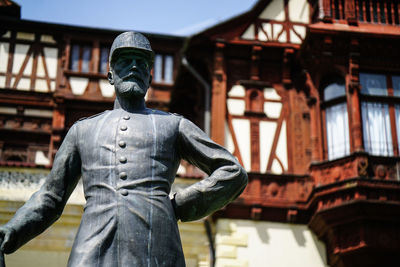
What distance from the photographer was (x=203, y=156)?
4.59 meters

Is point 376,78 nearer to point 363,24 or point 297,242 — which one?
point 363,24

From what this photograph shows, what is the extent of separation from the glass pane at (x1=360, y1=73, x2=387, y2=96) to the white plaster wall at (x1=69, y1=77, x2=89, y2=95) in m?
8.20

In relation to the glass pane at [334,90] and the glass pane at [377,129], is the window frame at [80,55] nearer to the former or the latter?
the glass pane at [334,90]

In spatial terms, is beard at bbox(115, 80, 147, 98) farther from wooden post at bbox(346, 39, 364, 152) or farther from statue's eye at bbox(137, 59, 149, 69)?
wooden post at bbox(346, 39, 364, 152)

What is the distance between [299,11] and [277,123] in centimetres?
326

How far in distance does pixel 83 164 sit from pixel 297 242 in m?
14.6

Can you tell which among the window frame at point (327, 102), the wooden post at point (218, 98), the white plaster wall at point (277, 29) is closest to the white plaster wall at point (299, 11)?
the white plaster wall at point (277, 29)

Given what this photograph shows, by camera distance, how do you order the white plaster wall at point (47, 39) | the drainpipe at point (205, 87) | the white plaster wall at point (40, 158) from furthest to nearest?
the white plaster wall at point (47, 39) < the white plaster wall at point (40, 158) < the drainpipe at point (205, 87)

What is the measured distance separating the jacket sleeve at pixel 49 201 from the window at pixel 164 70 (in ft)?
62.6

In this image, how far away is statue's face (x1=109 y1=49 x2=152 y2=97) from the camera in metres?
4.71

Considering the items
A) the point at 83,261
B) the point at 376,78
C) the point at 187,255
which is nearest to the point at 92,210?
the point at 83,261

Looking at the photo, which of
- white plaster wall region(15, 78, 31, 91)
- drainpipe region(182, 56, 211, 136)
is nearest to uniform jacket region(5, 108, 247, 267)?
drainpipe region(182, 56, 211, 136)

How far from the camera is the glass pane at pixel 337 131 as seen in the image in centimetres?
1864

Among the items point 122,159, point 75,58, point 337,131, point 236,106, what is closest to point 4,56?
point 75,58
